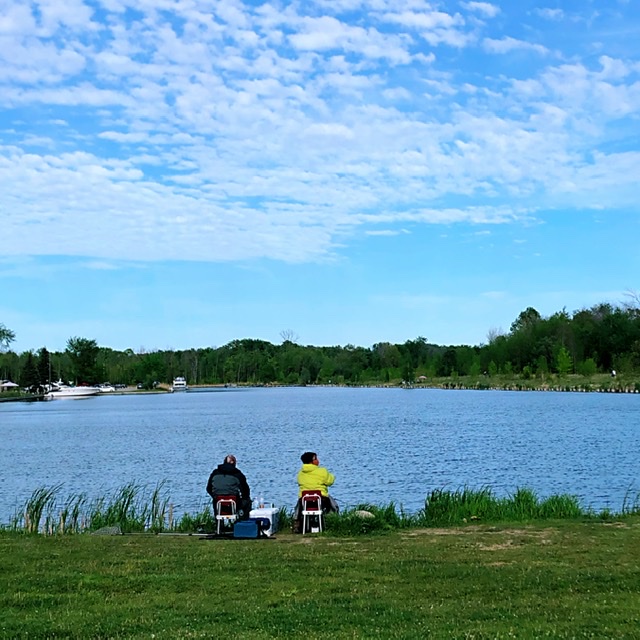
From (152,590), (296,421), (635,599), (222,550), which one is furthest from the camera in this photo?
(296,421)

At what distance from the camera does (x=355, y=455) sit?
39094mm

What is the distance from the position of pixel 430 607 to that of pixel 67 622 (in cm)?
392

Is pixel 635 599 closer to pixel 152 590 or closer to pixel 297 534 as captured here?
pixel 152 590

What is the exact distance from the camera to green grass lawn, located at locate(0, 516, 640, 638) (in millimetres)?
8266

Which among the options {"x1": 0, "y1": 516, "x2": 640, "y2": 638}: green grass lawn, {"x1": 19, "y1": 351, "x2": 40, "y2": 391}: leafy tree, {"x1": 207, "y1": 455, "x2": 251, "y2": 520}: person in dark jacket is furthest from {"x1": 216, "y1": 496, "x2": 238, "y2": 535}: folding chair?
{"x1": 19, "y1": 351, "x2": 40, "y2": 391}: leafy tree

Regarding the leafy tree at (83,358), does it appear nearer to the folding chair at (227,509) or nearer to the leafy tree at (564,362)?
the leafy tree at (564,362)

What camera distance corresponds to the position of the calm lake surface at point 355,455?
1118 inches

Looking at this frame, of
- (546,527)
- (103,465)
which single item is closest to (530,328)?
(103,465)

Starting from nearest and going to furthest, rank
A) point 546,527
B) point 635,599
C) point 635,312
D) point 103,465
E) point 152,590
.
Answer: point 635,599 → point 152,590 → point 546,527 → point 103,465 → point 635,312

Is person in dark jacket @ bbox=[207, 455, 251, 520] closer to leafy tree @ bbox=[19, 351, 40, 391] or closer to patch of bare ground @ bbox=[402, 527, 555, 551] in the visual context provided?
patch of bare ground @ bbox=[402, 527, 555, 551]

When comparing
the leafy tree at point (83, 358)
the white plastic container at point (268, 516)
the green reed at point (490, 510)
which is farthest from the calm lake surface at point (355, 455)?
the leafy tree at point (83, 358)

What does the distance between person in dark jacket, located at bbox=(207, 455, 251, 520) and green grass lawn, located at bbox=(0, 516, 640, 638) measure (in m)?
1.51

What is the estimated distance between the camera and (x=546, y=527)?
15.6 meters

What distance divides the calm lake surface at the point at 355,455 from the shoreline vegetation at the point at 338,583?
32.2 feet
